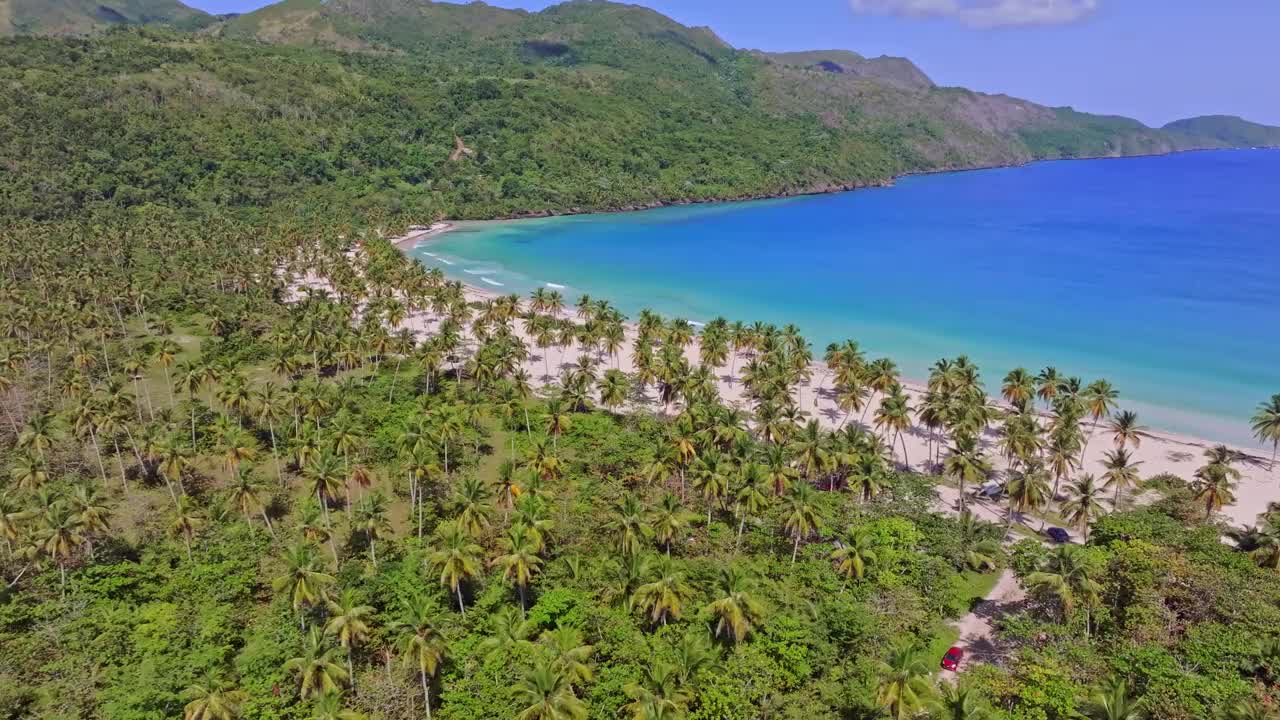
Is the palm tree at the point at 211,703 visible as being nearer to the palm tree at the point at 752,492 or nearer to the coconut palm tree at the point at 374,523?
the coconut palm tree at the point at 374,523

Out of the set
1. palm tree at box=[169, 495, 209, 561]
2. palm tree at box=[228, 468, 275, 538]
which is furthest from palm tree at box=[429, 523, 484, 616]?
palm tree at box=[169, 495, 209, 561]

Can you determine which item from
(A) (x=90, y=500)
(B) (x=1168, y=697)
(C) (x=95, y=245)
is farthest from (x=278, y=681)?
(C) (x=95, y=245)

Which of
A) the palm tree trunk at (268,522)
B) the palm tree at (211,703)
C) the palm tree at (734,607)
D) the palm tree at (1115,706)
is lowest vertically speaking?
the palm tree trunk at (268,522)

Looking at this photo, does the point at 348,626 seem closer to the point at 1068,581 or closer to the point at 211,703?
the point at 211,703

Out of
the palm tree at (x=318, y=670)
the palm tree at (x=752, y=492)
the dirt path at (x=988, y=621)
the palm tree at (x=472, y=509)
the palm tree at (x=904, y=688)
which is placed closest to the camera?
the palm tree at (x=904, y=688)

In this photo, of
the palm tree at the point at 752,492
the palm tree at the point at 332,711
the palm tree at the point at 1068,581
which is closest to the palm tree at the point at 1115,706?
the palm tree at the point at 1068,581

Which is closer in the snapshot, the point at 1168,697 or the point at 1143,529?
the point at 1168,697

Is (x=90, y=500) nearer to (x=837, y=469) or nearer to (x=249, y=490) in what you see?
(x=249, y=490)
